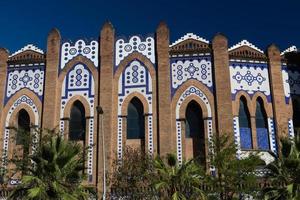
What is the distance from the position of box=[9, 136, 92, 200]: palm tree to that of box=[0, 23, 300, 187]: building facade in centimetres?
578

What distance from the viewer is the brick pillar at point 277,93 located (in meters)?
25.6

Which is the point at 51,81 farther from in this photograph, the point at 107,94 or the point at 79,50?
the point at 107,94

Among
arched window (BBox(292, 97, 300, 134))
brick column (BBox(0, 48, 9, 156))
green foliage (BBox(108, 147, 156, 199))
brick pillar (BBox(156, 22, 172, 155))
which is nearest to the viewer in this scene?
green foliage (BBox(108, 147, 156, 199))

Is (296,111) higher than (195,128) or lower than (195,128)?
higher

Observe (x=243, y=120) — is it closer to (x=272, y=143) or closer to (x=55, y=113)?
(x=272, y=143)

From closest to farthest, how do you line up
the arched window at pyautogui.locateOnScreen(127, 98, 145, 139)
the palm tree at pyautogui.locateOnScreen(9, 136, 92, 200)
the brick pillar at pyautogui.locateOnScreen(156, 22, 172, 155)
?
1. the palm tree at pyautogui.locateOnScreen(9, 136, 92, 200)
2. the brick pillar at pyautogui.locateOnScreen(156, 22, 172, 155)
3. the arched window at pyautogui.locateOnScreen(127, 98, 145, 139)

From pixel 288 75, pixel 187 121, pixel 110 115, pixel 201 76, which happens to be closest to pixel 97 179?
pixel 110 115

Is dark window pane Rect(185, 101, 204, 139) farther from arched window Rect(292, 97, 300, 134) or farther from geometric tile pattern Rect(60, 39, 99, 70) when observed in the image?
geometric tile pattern Rect(60, 39, 99, 70)

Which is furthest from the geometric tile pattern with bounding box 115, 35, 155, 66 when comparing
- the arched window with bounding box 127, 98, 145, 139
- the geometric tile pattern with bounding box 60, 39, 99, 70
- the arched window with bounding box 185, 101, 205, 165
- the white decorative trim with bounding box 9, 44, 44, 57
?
the white decorative trim with bounding box 9, 44, 44, 57

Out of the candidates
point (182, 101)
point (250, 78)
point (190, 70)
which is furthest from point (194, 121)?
point (250, 78)

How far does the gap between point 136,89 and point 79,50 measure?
163 inches

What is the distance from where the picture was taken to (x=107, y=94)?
25.8 metres

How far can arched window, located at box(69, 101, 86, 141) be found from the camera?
2613 centimetres

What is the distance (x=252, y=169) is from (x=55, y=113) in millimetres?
11097
